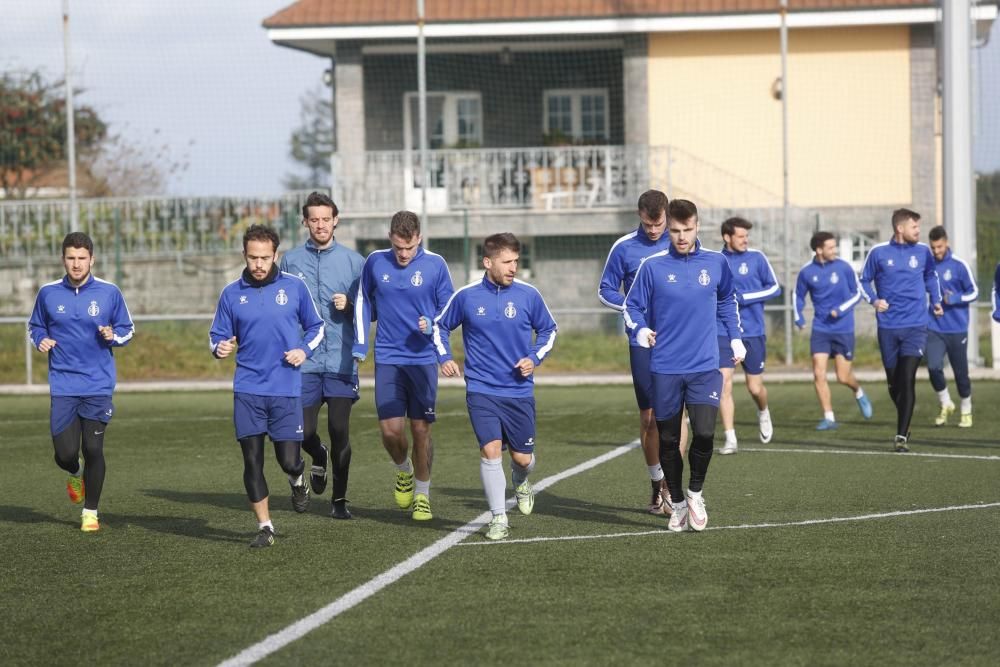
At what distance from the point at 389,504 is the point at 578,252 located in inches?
705

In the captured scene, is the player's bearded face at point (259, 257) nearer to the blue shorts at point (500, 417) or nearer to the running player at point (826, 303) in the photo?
the blue shorts at point (500, 417)

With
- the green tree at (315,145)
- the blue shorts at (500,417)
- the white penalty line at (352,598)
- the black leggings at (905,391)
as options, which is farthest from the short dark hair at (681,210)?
the green tree at (315,145)

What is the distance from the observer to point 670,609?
6.90m

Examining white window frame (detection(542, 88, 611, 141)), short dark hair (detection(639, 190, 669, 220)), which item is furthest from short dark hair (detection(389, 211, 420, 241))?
white window frame (detection(542, 88, 611, 141))

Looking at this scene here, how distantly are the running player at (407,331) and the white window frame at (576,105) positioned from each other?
852 inches

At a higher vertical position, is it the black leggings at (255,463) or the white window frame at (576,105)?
the white window frame at (576,105)

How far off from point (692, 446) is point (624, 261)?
1.60 meters

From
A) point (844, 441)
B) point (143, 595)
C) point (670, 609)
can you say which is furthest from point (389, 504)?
point (844, 441)

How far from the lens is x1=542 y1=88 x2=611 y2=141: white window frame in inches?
1235

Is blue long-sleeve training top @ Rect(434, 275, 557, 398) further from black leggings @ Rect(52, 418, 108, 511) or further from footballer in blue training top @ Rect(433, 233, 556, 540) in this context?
black leggings @ Rect(52, 418, 108, 511)

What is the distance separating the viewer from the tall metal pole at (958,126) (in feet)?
74.4

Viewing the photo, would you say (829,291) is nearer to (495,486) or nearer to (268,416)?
(495,486)

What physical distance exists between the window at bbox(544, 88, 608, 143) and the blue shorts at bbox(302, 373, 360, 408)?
849 inches

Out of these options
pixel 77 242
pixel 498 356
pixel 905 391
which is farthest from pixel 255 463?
pixel 905 391
